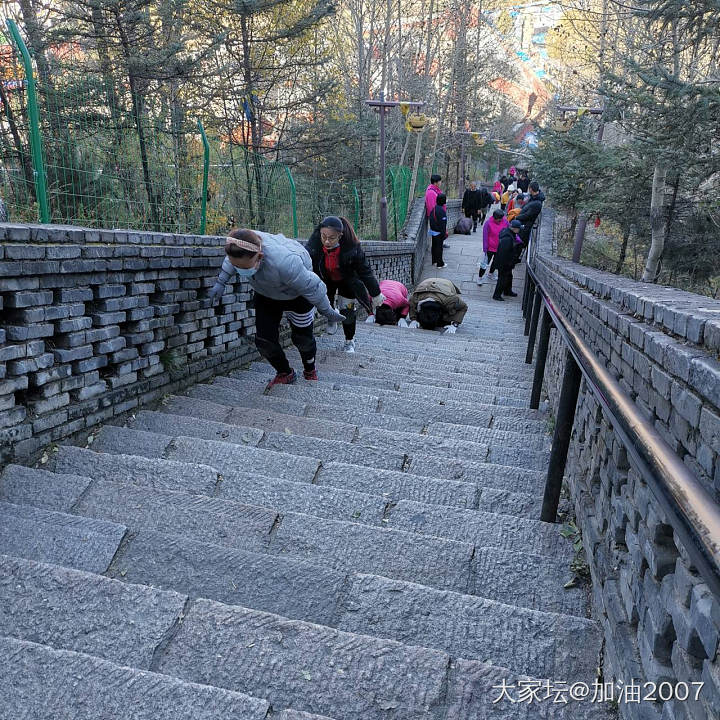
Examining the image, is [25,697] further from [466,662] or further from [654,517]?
[654,517]

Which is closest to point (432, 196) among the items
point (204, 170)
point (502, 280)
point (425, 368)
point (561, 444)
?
point (502, 280)

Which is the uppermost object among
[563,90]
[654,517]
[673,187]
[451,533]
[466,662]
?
[563,90]

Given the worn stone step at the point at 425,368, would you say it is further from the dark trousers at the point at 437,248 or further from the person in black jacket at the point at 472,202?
the person in black jacket at the point at 472,202

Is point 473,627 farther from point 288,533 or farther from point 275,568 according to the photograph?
point 288,533

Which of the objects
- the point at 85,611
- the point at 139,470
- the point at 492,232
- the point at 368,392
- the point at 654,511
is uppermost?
the point at 654,511

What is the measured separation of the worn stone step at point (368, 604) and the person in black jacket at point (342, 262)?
145 inches

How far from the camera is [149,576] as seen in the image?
227 centimetres

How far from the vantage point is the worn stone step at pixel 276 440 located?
3.60m

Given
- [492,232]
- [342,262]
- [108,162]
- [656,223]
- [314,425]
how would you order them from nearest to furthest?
[314,425] < [108,162] < [342,262] < [656,223] < [492,232]

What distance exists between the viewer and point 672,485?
1.26 meters

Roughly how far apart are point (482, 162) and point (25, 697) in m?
50.2

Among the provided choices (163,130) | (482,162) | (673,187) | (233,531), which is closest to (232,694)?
(233,531)

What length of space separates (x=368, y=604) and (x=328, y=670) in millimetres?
395

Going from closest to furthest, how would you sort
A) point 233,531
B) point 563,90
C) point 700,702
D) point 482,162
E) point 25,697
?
point 700,702 < point 25,697 < point 233,531 < point 563,90 < point 482,162
